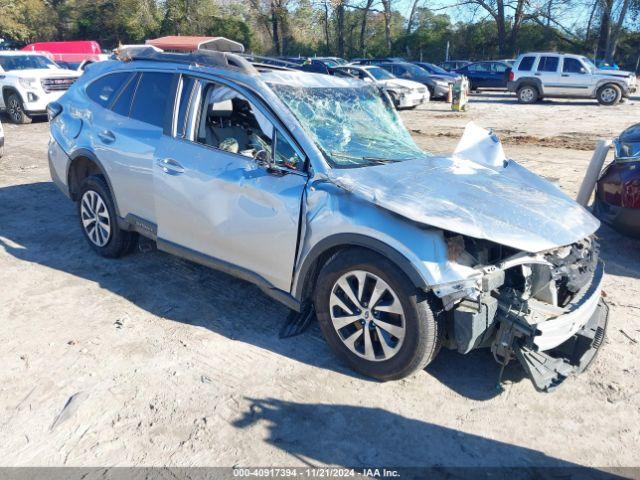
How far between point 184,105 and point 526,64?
19840 mm

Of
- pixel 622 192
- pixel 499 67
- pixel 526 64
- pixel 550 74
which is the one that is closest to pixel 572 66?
pixel 550 74

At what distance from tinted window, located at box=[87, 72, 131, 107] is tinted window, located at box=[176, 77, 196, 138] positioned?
2.84ft

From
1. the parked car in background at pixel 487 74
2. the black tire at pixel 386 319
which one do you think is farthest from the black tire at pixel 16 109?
the parked car in background at pixel 487 74

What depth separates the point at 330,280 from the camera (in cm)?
351

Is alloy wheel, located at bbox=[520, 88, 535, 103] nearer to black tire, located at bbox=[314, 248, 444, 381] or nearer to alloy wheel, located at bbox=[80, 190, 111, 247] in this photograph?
alloy wheel, located at bbox=[80, 190, 111, 247]

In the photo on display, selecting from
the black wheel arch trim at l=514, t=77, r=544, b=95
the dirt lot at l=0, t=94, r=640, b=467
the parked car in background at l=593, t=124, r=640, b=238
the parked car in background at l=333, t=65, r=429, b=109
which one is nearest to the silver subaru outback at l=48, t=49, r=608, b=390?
the dirt lot at l=0, t=94, r=640, b=467

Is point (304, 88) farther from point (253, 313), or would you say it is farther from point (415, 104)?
point (415, 104)

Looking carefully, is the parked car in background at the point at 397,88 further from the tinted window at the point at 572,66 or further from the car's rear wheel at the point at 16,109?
the car's rear wheel at the point at 16,109

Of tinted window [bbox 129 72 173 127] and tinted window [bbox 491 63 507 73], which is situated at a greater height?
tinted window [bbox 129 72 173 127]

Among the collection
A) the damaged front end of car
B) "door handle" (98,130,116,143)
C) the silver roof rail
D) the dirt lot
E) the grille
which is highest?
the silver roof rail

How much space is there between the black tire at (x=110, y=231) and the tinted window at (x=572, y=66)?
19.7 metres

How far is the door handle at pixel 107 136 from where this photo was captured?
488 cm

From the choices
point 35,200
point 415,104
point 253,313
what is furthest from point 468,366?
point 415,104

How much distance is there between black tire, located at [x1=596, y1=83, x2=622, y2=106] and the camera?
65.3ft
